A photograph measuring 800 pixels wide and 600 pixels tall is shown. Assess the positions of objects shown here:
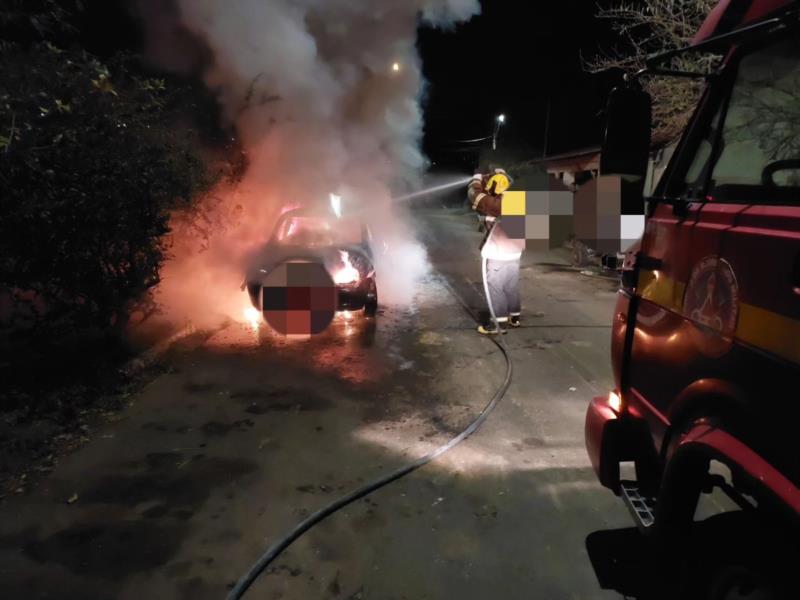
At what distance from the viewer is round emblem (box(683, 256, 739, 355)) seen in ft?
5.75

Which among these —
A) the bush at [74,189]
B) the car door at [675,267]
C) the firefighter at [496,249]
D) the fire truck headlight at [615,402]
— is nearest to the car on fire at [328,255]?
the firefighter at [496,249]

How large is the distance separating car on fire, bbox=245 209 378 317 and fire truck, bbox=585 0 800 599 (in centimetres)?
499

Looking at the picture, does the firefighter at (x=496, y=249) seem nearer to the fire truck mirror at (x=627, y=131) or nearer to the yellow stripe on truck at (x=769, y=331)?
the fire truck mirror at (x=627, y=131)

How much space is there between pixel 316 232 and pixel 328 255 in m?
0.96

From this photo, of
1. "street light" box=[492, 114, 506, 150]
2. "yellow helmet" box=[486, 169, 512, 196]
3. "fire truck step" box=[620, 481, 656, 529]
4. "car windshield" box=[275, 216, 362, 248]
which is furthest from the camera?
"street light" box=[492, 114, 506, 150]

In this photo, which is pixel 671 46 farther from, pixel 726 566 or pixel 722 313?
pixel 726 566

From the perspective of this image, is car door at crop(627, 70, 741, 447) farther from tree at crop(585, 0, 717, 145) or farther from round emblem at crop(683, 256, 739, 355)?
tree at crop(585, 0, 717, 145)

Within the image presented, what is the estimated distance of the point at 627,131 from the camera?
7.91 feet

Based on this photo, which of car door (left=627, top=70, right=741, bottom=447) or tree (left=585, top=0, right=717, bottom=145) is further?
tree (left=585, top=0, right=717, bottom=145)

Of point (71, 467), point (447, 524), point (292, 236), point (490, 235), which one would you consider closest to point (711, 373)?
point (447, 524)

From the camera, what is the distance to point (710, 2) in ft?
26.8

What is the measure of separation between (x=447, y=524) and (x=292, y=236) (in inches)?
232

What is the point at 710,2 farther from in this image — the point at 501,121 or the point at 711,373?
the point at 501,121

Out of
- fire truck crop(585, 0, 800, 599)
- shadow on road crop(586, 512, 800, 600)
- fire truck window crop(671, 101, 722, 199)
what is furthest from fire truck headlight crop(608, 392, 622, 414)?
fire truck window crop(671, 101, 722, 199)
